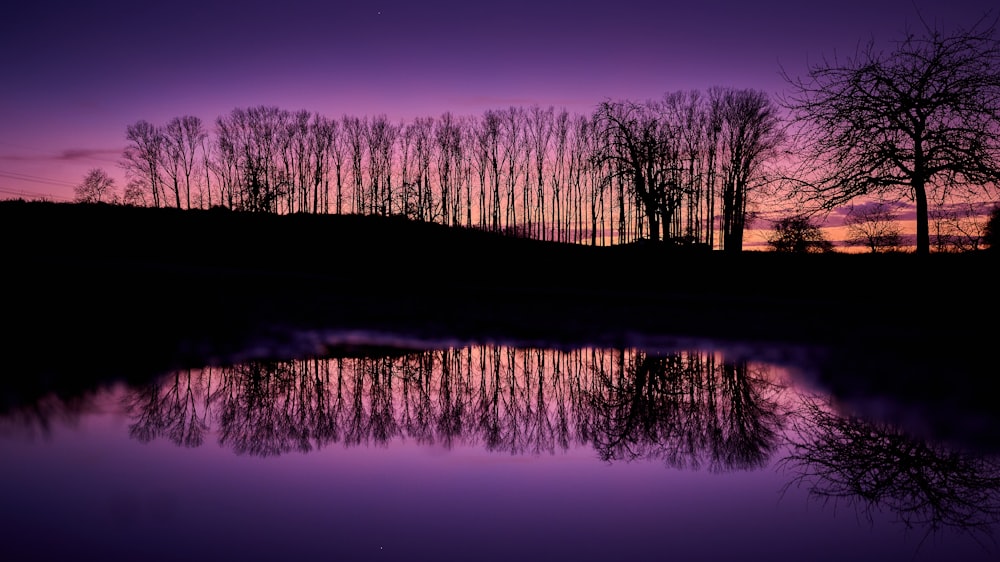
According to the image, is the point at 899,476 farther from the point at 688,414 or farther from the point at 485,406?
the point at 485,406

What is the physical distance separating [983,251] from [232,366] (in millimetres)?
21813

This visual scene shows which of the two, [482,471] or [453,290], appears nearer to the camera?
[482,471]

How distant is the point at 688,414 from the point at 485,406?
2376 mm

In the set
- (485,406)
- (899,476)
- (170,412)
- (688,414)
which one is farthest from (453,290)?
(899,476)

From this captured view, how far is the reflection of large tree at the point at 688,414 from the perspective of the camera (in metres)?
6.30

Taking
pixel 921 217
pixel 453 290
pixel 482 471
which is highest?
pixel 921 217

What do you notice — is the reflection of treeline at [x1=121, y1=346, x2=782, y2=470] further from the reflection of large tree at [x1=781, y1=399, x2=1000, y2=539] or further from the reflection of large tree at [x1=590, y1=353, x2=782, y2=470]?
the reflection of large tree at [x1=781, y1=399, x2=1000, y2=539]

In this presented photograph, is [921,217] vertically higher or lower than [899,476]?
higher

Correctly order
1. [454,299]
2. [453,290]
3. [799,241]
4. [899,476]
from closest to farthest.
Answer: [899,476]
[454,299]
[453,290]
[799,241]

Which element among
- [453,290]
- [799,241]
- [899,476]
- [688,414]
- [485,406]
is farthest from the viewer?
[799,241]

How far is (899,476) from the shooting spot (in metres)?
5.47

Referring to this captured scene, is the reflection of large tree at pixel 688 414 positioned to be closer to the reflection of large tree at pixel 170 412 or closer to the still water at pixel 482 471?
the still water at pixel 482 471

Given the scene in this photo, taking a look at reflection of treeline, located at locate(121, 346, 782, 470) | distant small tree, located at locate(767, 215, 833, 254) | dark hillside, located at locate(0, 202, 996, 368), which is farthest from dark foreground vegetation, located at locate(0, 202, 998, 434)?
distant small tree, located at locate(767, 215, 833, 254)

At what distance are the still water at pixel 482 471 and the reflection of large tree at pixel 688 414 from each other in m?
0.04
